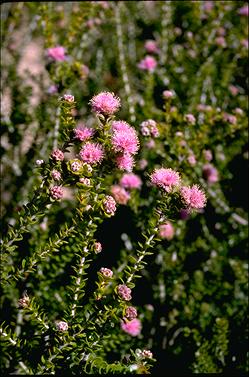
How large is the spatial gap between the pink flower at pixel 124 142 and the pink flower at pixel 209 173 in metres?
2.09

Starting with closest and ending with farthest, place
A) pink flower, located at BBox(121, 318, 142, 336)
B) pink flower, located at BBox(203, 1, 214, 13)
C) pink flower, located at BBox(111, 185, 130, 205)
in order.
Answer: pink flower, located at BBox(121, 318, 142, 336)
pink flower, located at BBox(111, 185, 130, 205)
pink flower, located at BBox(203, 1, 214, 13)

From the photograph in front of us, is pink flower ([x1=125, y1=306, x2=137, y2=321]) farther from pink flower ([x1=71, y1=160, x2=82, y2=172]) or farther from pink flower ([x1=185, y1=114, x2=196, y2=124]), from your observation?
pink flower ([x1=185, y1=114, x2=196, y2=124])

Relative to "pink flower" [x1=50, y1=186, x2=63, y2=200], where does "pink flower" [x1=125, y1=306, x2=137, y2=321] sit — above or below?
below

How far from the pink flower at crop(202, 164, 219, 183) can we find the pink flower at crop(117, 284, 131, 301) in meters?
2.24

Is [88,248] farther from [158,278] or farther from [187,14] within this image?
[187,14]

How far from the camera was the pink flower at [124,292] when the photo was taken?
1.63 m

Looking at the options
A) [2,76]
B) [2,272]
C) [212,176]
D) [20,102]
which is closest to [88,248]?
[2,272]

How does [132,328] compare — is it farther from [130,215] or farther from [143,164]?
[143,164]

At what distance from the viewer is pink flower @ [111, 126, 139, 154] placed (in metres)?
1.71

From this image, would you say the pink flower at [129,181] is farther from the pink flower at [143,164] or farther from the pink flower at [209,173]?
the pink flower at [209,173]

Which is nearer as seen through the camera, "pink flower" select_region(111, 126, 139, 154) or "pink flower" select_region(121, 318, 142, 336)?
"pink flower" select_region(111, 126, 139, 154)

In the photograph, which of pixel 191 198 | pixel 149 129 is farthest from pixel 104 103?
pixel 149 129

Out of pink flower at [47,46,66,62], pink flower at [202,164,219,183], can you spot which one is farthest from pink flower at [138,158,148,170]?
pink flower at [47,46,66,62]

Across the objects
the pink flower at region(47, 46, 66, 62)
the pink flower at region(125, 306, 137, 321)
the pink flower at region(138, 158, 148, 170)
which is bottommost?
the pink flower at region(138, 158, 148, 170)
